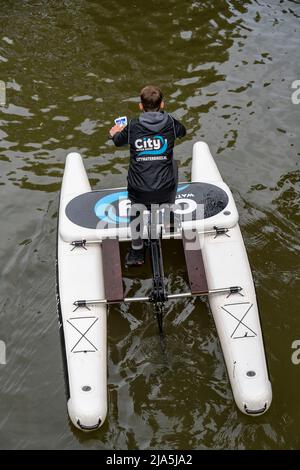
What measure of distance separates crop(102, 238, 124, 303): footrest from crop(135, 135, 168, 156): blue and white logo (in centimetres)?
135

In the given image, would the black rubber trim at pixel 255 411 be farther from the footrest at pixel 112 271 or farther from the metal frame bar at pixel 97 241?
the metal frame bar at pixel 97 241

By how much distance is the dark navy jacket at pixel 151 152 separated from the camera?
6.79m

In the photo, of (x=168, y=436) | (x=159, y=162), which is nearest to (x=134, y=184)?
(x=159, y=162)

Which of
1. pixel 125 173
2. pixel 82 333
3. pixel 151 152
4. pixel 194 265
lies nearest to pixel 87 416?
pixel 82 333

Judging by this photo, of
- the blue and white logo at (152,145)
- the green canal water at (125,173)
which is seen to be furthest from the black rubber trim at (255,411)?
the blue and white logo at (152,145)

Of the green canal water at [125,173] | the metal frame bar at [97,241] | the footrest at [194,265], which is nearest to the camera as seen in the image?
the green canal water at [125,173]

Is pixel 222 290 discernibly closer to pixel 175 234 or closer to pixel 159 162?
pixel 175 234

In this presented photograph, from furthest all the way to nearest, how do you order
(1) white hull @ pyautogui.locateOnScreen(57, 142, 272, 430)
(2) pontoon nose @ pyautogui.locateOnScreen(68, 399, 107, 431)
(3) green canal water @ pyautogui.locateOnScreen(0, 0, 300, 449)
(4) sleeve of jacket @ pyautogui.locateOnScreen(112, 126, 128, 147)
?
1. (4) sleeve of jacket @ pyautogui.locateOnScreen(112, 126, 128, 147)
2. (3) green canal water @ pyautogui.locateOnScreen(0, 0, 300, 449)
3. (1) white hull @ pyautogui.locateOnScreen(57, 142, 272, 430)
4. (2) pontoon nose @ pyautogui.locateOnScreen(68, 399, 107, 431)

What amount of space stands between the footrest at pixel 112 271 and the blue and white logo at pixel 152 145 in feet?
4.42

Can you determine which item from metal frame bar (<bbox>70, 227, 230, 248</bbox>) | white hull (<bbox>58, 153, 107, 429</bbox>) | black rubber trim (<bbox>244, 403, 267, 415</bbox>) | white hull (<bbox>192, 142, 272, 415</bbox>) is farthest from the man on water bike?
black rubber trim (<bbox>244, 403, 267, 415</bbox>)

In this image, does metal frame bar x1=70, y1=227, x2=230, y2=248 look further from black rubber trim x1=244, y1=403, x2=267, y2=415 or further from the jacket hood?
black rubber trim x1=244, y1=403, x2=267, y2=415

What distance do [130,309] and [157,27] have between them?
8270 millimetres

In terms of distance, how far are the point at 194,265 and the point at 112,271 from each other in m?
0.97

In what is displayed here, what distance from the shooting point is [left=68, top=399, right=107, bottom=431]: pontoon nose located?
6094 millimetres
